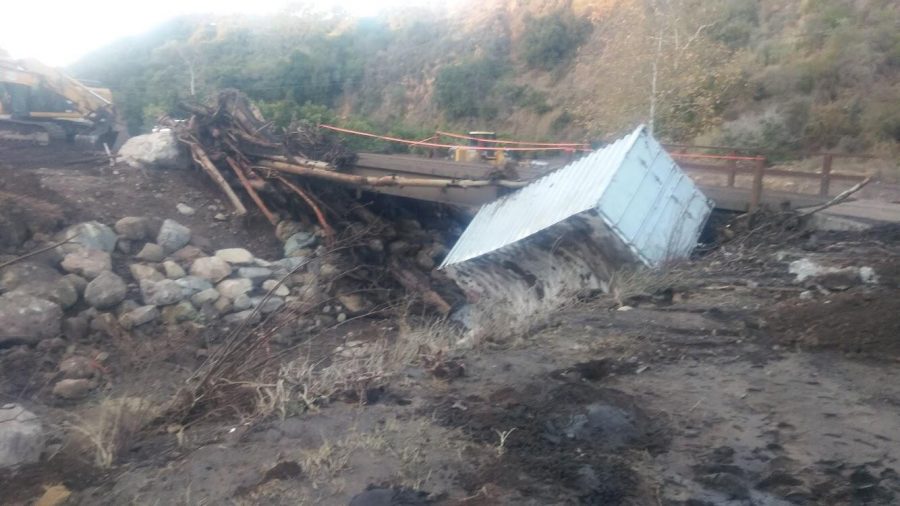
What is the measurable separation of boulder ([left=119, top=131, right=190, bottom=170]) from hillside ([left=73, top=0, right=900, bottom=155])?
20.6 feet

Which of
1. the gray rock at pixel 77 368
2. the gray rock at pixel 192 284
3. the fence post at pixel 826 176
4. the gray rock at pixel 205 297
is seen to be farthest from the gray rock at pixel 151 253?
the fence post at pixel 826 176

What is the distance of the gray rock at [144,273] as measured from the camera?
1427 cm

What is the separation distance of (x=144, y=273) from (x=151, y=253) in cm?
83

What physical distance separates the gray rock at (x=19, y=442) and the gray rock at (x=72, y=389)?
13.5 ft

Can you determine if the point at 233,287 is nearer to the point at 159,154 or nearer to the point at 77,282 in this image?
the point at 77,282

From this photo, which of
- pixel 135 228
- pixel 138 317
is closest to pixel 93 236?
pixel 135 228

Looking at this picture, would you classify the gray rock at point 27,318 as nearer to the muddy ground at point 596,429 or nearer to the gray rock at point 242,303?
the gray rock at point 242,303

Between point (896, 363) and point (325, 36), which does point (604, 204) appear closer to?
point (896, 363)

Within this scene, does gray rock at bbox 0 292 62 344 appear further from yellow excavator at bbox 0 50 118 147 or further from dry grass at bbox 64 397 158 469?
yellow excavator at bbox 0 50 118 147

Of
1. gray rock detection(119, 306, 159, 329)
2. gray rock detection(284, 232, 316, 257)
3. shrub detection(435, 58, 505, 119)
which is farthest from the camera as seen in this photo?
shrub detection(435, 58, 505, 119)

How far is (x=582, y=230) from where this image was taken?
35.7ft

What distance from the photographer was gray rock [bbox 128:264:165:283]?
1427 centimetres

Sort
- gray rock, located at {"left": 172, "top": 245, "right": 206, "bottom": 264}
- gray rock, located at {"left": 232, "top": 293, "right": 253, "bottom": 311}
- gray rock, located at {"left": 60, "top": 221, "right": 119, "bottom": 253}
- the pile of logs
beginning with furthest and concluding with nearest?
gray rock, located at {"left": 172, "top": 245, "right": 206, "bottom": 264}
the pile of logs
gray rock, located at {"left": 60, "top": 221, "right": 119, "bottom": 253}
gray rock, located at {"left": 232, "top": 293, "right": 253, "bottom": 311}

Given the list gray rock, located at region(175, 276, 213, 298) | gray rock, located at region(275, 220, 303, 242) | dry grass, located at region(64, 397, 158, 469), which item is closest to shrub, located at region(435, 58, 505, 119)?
gray rock, located at region(275, 220, 303, 242)
